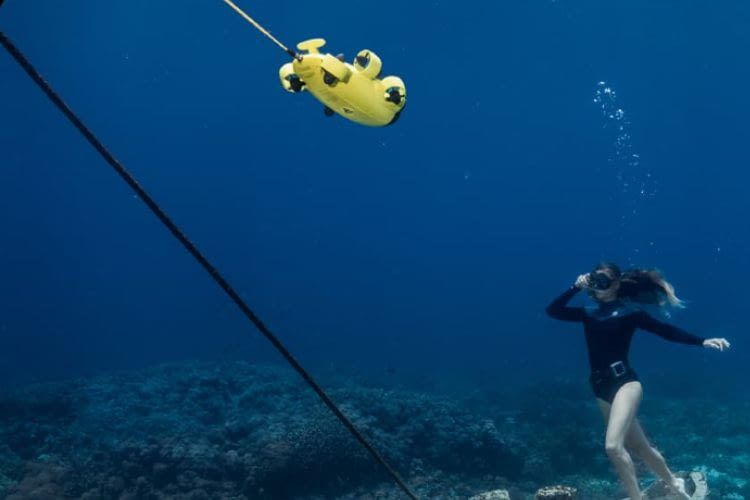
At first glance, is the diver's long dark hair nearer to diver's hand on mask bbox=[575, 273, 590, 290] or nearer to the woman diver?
the woman diver

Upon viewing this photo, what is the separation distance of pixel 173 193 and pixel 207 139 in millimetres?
20167

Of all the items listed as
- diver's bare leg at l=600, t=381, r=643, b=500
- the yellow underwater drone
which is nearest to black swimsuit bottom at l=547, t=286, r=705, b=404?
diver's bare leg at l=600, t=381, r=643, b=500

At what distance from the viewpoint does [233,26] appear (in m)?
77.7

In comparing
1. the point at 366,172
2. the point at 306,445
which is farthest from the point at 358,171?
the point at 306,445

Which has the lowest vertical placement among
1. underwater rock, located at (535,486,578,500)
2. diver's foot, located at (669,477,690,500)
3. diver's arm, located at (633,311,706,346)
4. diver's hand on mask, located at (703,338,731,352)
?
underwater rock, located at (535,486,578,500)

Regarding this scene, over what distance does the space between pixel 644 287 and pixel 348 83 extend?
3.75 metres

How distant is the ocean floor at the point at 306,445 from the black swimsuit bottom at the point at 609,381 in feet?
17.7

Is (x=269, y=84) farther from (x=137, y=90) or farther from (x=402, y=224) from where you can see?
(x=402, y=224)

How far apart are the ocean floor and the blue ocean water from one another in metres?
7.70

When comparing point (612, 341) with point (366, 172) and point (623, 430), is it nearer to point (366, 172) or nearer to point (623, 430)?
point (623, 430)

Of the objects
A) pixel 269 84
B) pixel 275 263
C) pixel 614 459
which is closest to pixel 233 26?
pixel 269 84

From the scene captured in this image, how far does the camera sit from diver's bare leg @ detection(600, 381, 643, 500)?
5043mm

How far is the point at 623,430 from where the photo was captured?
5.07 m

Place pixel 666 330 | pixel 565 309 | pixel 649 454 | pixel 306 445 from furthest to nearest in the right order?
pixel 306 445 → pixel 565 309 → pixel 649 454 → pixel 666 330
